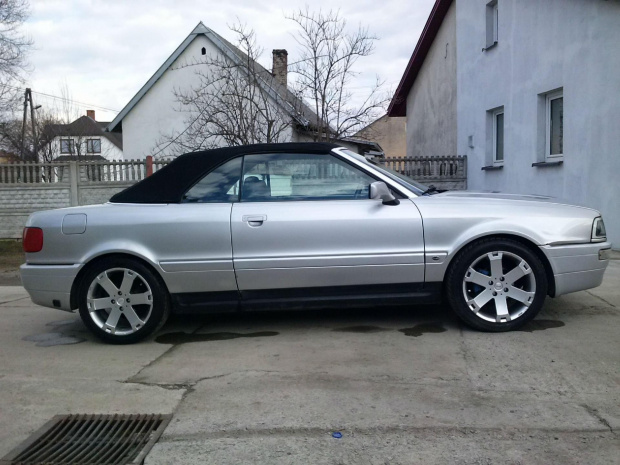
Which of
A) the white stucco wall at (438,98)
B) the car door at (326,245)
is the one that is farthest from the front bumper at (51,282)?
the white stucco wall at (438,98)

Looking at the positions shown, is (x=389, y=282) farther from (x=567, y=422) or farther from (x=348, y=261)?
(x=567, y=422)

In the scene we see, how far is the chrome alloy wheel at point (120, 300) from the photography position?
16.1ft

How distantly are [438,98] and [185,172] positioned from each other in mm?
14309

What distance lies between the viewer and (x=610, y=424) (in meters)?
3.22

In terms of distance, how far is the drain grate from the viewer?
3072 mm

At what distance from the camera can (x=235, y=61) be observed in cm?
1623

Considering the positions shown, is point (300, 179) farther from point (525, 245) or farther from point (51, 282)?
point (51, 282)

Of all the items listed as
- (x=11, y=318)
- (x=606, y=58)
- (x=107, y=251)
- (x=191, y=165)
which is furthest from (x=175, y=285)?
(x=606, y=58)

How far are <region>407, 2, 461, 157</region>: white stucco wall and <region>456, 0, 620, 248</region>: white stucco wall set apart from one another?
4.57 ft

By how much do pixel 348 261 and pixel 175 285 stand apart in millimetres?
1435

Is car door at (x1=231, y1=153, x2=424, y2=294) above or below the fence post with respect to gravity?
below

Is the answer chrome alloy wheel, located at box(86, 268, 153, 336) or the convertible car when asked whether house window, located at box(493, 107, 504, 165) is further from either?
chrome alloy wheel, located at box(86, 268, 153, 336)

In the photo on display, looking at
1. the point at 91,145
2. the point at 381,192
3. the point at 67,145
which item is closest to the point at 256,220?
the point at 381,192

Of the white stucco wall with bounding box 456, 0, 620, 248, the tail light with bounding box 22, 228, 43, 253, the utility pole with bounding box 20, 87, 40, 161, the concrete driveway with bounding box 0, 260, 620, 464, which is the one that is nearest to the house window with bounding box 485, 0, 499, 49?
the white stucco wall with bounding box 456, 0, 620, 248
